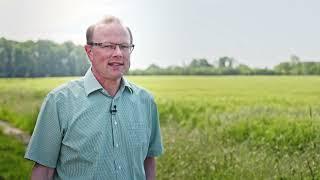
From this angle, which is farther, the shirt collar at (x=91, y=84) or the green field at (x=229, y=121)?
the green field at (x=229, y=121)

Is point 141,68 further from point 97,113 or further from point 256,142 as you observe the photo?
point 97,113

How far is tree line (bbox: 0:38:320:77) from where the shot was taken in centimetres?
311

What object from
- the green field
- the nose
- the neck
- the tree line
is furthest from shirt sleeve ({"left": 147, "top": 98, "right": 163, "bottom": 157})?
the tree line

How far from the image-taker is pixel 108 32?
155 cm

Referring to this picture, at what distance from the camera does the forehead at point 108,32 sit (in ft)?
5.07

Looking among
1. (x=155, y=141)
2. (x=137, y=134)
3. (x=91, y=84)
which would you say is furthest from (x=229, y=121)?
(x=91, y=84)

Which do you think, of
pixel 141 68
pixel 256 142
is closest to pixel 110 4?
pixel 141 68

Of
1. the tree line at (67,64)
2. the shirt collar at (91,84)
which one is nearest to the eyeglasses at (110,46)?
the shirt collar at (91,84)

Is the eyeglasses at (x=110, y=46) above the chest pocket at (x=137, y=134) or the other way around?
above

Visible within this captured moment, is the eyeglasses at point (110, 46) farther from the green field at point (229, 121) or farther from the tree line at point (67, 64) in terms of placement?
the tree line at point (67, 64)

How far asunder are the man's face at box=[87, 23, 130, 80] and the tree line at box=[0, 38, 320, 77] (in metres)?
1.67

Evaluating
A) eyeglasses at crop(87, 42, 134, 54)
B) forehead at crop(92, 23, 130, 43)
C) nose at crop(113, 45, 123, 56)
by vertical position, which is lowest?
nose at crop(113, 45, 123, 56)

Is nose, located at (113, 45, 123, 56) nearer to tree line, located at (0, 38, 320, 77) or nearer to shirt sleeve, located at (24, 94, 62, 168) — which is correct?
shirt sleeve, located at (24, 94, 62, 168)

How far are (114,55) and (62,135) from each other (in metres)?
0.28
